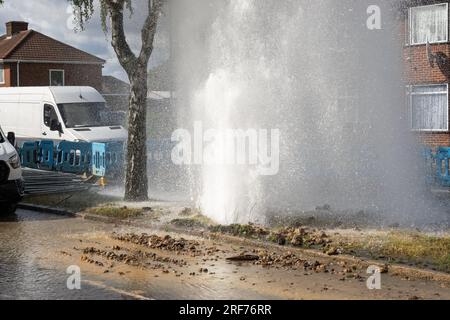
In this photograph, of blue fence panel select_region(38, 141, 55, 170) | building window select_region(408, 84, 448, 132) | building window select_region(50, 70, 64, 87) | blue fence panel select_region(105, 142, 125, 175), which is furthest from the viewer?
building window select_region(50, 70, 64, 87)

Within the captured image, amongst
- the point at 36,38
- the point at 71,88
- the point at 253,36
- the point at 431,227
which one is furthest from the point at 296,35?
the point at 36,38

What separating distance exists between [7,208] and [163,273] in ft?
24.0

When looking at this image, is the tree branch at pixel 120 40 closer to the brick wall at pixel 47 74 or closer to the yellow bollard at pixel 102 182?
the yellow bollard at pixel 102 182

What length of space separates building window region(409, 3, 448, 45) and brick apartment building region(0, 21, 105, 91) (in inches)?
1202

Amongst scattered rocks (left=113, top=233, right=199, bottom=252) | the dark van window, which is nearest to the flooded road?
scattered rocks (left=113, top=233, right=199, bottom=252)

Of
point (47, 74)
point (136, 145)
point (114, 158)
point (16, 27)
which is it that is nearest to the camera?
point (136, 145)

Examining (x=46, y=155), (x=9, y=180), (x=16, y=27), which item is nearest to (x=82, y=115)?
(x=46, y=155)

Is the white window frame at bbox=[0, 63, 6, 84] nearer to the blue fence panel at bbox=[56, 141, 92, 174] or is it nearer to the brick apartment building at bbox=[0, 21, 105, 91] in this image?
the brick apartment building at bbox=[0, 21, 105, 91]

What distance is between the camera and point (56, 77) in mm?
49094

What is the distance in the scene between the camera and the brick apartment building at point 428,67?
24.2 meters

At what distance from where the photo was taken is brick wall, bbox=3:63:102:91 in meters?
46.8

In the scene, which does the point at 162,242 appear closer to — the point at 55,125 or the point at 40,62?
the point at 55,125

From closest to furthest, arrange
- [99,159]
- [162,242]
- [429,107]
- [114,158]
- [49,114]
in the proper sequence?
[162,242], [114,158], [99,159], [49,114], [429,107]

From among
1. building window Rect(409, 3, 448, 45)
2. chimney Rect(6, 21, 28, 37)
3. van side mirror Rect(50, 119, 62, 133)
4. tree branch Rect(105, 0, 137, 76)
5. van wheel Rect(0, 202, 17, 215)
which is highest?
chimney Rect(6, 21, 28, 37)
